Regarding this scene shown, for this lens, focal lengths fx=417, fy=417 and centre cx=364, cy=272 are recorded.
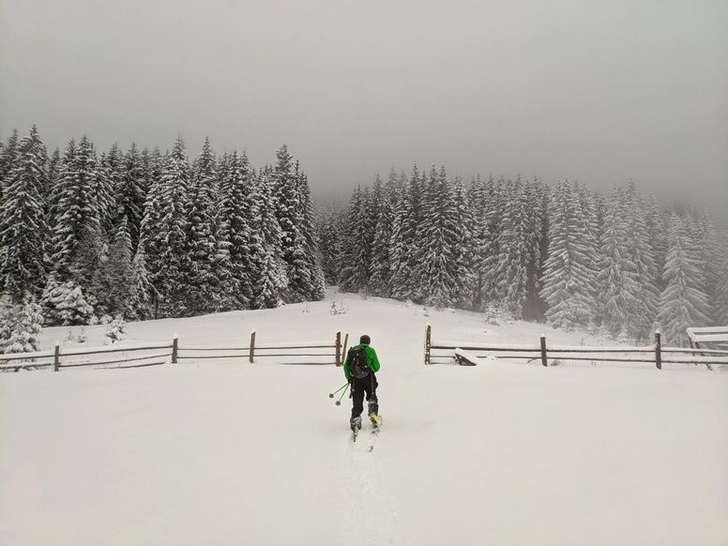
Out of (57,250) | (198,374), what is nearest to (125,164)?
(57,250)

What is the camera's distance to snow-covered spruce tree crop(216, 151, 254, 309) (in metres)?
41.3

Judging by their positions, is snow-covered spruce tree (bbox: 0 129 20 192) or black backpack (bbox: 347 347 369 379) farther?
snow-covered spruce tree (bbox: 0 129 20 192)

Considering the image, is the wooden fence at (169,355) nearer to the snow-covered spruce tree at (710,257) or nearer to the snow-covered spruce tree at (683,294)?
the snow-covered spruce tree at (683,294)

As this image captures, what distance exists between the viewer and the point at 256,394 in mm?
13023

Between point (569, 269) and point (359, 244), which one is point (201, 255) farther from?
point (569, 269)

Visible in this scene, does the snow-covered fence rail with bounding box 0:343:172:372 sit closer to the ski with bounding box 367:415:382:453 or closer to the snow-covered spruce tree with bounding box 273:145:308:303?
the ski with bounding box 367:415:382:453

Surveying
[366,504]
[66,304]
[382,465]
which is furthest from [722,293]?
[66,304]

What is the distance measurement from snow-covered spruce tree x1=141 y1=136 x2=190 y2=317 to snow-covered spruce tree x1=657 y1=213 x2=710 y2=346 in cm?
4458

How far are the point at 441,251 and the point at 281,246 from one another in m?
18.8

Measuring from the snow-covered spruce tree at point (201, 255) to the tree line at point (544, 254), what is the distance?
23095 mm

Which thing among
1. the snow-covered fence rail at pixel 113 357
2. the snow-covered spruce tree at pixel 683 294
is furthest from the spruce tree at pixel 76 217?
the snow-covered spruce tree at pixel 683 294

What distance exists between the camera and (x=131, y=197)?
146 ft

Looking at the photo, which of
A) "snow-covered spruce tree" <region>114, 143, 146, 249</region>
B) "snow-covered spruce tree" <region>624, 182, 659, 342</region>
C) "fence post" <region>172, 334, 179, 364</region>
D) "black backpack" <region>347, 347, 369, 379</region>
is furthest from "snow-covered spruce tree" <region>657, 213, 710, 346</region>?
"snow-covered spruce tree" <region>114, 143, 146, 249</region>

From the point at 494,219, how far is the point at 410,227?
36.9 feet
